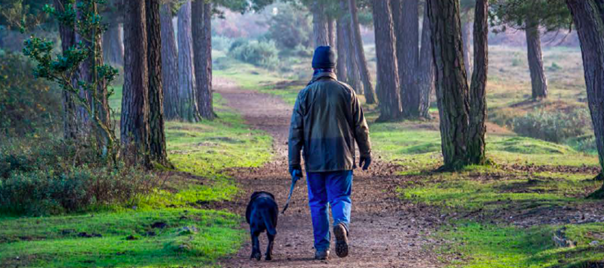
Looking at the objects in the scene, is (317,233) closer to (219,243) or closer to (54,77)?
(219,243)

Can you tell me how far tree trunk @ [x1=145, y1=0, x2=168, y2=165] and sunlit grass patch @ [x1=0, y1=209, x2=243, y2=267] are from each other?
4.13 meters

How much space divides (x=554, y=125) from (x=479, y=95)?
43.4 ft

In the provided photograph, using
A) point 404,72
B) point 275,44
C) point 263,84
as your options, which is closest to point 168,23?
point 404,72

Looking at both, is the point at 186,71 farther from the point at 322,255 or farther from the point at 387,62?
the point at 322,255

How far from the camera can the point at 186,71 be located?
91.7 feet

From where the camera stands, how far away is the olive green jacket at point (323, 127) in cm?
783

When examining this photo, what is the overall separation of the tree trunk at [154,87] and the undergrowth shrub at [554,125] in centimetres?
1700

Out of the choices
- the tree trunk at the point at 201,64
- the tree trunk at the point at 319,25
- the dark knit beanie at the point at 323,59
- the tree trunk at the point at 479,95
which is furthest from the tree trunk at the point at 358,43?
the dark knit beanie at the point at 323,59

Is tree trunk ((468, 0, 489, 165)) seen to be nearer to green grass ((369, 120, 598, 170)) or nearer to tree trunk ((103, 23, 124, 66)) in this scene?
green grass ((369, 120, 598, 170))

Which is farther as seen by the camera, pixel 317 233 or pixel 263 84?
pixel 263 84

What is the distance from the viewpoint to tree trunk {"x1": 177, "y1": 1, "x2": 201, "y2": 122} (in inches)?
1102

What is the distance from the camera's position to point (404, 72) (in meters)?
29.3

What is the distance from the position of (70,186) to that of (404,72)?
66.3 feet

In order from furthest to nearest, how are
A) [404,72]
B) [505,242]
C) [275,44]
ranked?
[275,44]
[404,72]
[505,242]
